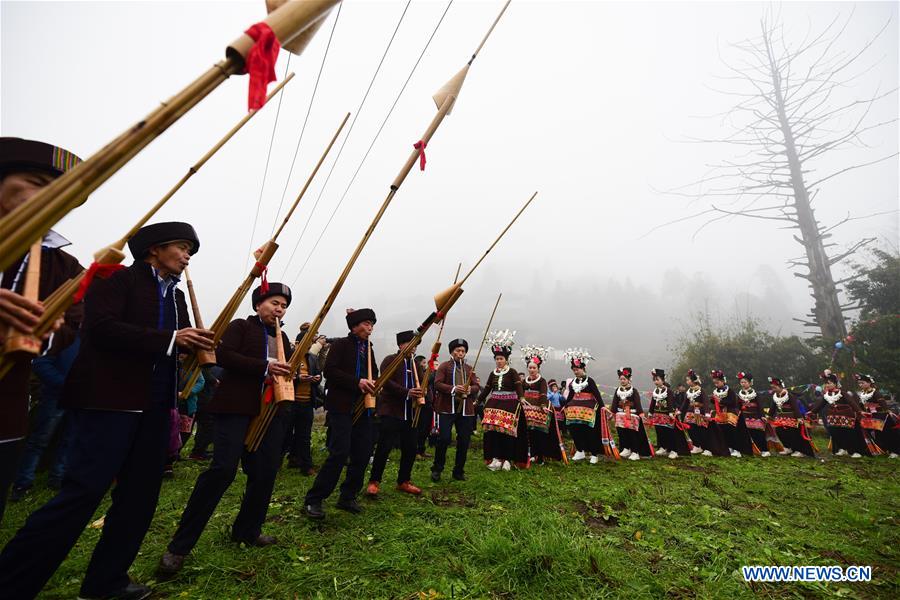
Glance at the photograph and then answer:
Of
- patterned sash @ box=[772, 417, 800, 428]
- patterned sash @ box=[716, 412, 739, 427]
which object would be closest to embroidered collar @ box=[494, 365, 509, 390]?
patterned sash @ box=[716, 412, 739, 427]

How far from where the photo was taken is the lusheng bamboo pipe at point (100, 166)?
1043 millimetres

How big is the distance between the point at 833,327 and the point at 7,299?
29.4 m

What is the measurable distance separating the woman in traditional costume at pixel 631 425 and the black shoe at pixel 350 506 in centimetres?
805

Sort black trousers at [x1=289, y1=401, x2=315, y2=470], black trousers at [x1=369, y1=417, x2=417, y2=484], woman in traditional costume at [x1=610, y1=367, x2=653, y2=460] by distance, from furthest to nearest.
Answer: woman in traditional costume at [x1=610, y1=367, x2=653, y2=460]
black trousers at [x1=289, y1=401, x2=315, y2=470]
black trousers at [x1=369, y1=417, x2=417, y2=484]

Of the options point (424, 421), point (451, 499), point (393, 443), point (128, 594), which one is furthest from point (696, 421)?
point (128, 594)

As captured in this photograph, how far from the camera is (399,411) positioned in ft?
18.3

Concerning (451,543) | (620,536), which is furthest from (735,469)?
(451,543)

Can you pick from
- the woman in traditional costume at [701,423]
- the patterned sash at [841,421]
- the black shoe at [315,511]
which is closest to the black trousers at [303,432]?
the black shoe at [315,511]

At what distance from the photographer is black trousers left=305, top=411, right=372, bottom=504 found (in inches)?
172

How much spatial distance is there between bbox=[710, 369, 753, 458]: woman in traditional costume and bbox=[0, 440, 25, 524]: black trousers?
13361 mm

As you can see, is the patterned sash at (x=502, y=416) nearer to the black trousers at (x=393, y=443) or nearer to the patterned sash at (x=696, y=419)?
the black trousers at (x=393, y=443)

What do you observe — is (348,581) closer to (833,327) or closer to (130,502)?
(130,502)

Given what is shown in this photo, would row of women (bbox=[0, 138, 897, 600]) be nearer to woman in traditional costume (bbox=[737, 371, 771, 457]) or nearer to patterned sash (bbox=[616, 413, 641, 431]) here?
patterned sash (bbox=[616, 413, 641, 431])

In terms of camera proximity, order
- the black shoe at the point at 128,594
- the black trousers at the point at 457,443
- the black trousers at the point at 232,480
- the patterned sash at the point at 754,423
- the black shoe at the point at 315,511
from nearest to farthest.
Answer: the black shoe at the point at 128,594
the black trousers at the point at 232,480
the black shoe at the point at 315,511
the black trousers at the point at 457,443
the patterned sash at the point at 754,423
